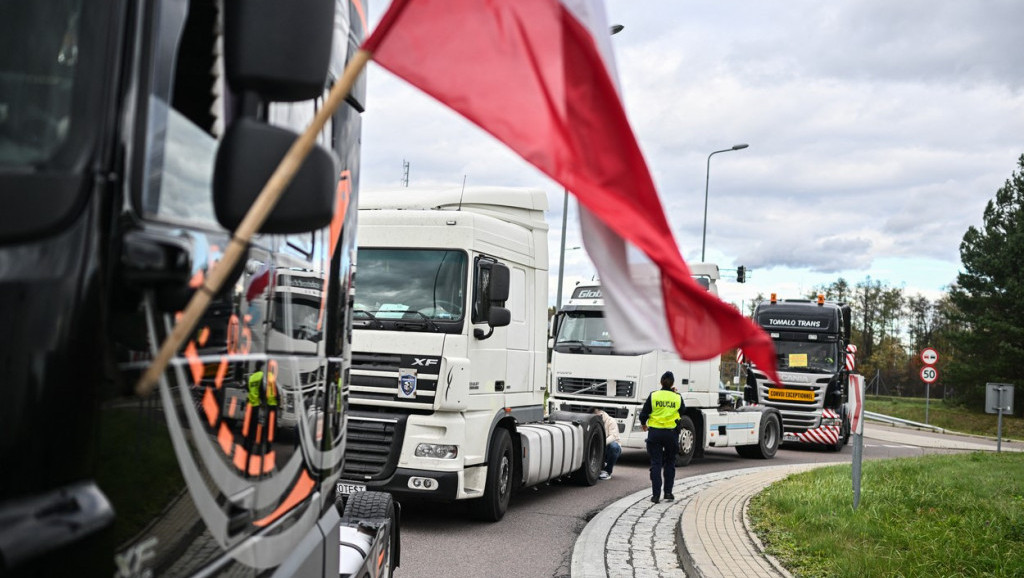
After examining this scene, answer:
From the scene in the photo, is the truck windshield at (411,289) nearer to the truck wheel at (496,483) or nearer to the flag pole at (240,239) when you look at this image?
the truck wheel at (496,483)

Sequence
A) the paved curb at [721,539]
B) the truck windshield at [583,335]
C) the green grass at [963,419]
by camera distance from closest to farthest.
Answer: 1. the paved curb at [721,539]
2. the truck windshield at [583,335]
3. the green grass at [963,419]

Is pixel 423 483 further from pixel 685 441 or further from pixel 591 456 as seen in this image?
pixel 685 441

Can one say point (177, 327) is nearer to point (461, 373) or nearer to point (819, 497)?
point (461, 373)

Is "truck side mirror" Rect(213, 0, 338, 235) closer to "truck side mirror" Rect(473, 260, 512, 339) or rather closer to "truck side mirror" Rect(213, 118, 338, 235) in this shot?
"truck side mirror" Rect(213, 118, 338, 235)

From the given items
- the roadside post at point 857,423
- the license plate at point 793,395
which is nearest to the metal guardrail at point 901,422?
the license plate at point 793,395

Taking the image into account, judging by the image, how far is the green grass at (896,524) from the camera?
7.46 metres

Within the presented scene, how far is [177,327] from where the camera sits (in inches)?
72.2

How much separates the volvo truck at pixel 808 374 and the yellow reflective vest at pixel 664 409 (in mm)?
12274

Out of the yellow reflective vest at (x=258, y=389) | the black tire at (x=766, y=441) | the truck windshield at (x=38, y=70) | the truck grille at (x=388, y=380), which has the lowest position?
the black tire at (x=766, y=441)

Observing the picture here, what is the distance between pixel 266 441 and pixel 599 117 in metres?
1.23

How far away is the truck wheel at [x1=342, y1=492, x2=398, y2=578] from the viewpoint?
4.91 m

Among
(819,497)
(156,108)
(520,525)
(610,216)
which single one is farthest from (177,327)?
(819,497)

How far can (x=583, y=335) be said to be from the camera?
58.3ft

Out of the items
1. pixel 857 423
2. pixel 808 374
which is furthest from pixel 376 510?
pixel 808 374
